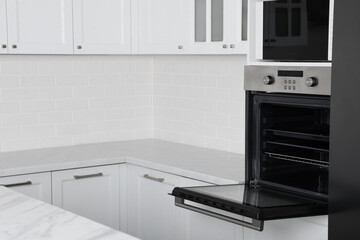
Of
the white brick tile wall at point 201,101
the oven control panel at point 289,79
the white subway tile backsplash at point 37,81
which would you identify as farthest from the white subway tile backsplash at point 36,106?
the oven control panel at point 289,79

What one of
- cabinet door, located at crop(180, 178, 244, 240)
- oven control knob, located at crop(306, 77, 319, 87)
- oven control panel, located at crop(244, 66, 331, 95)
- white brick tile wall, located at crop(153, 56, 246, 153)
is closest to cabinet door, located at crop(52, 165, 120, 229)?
cabinet door, located at crop(180, 178, 244, 240)

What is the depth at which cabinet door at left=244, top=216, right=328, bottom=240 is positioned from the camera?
266cm

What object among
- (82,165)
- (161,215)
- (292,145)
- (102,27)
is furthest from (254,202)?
(102,27)

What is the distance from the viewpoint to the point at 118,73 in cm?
450

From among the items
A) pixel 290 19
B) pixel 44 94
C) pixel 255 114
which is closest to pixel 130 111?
pixel 44 94

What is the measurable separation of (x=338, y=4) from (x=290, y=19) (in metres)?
0.35

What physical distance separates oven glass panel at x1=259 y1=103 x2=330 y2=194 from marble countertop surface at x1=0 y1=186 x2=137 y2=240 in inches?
45.7

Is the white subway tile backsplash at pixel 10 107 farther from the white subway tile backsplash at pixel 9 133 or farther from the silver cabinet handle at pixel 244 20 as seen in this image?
the silver cabinet handle at pixel 244 20

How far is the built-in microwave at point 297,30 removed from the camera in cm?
258

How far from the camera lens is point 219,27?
356cm

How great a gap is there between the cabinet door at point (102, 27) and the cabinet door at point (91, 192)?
0.81m

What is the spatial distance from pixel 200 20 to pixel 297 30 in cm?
111

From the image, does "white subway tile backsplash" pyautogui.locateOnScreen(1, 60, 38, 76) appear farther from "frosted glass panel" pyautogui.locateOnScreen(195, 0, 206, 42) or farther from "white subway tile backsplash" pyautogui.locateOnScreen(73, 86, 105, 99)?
"frosted glass panel" pyautogui.locateOnScreen(195, 0, 206, 42)

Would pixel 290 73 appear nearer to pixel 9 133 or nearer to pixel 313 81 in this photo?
pixel 313 81
